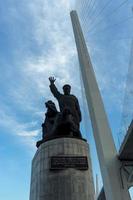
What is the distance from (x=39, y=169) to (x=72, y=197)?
4.62 feet

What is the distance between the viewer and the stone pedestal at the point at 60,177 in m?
8.05

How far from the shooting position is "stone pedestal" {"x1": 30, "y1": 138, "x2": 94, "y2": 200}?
8.05 metres

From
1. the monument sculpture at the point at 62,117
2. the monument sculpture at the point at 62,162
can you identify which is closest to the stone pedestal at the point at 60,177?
the monument sculpture at the point at 62,162

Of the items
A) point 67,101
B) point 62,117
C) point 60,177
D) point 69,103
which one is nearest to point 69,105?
point 69,103

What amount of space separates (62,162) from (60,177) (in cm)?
46

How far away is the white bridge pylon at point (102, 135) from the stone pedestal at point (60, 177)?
3.39 meters

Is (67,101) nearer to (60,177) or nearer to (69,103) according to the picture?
(69,103)

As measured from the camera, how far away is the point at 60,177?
8281 mm

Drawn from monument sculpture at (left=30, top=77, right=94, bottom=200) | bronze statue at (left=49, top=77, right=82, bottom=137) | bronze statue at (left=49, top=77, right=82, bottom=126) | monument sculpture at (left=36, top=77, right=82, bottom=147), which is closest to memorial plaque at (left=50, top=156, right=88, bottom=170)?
monument sculpture at (left=30, top=77, right=94, bottom=200)

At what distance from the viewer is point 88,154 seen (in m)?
9.30

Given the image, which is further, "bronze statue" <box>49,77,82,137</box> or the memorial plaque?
"bronze statue" <box>49,77,82,137</box>

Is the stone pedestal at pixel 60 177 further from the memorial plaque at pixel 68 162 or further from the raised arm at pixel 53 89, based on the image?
the raised arm at pixel 53 89

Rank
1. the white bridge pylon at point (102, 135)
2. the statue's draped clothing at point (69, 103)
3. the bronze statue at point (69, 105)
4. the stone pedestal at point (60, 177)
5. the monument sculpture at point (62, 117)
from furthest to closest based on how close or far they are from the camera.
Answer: the white bridge pylon at point (102, 135), the statue's draped clothing at point (69, 103), the bronze statue at point (69, 105), the monument sculpture at point (62, 117), the stone pedestal at point (60, 177)

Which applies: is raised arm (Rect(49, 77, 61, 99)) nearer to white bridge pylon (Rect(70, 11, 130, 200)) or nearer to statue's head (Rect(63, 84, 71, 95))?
statue's head (Rect(63, 84, 71, 95))
